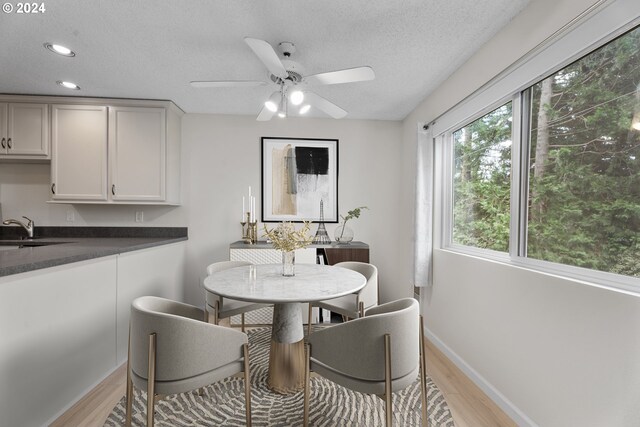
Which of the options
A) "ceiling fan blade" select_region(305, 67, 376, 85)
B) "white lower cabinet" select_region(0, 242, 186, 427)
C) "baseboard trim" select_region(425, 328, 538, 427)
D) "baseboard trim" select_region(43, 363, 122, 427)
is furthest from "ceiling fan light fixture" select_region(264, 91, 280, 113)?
"baseboard trim" select_region(425, 328, 538, 427)

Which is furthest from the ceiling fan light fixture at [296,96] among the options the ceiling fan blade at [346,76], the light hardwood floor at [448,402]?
the light hardwood floor at [448,402]

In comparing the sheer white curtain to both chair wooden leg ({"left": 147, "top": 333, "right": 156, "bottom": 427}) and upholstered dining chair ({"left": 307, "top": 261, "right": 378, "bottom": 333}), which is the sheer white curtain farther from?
chair wooden leg ({"left": 147, "top": 333, "right": 156, "bottom": 427})

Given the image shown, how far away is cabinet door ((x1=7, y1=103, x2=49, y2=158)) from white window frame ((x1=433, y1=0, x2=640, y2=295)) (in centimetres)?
383

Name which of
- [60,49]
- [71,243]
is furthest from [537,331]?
[60,49]

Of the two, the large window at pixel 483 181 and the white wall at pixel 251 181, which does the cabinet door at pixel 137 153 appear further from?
the large window at pixel 483 181

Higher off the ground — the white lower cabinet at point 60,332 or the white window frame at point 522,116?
the white window frame at point 522,116

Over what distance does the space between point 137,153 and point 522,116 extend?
11.0 feet

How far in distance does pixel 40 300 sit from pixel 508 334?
8.52 feet

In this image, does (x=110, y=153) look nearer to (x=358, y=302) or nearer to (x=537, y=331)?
(x=358, y=302)

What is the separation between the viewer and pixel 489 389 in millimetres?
1819

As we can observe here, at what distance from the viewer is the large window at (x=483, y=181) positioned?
6.49ft

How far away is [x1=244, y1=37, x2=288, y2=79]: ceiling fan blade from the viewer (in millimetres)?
1460

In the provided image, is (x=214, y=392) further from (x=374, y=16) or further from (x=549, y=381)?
(x=374, y=16)

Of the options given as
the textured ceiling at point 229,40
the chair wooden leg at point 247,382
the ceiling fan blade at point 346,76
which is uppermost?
the textured ceiling at point 229,40
